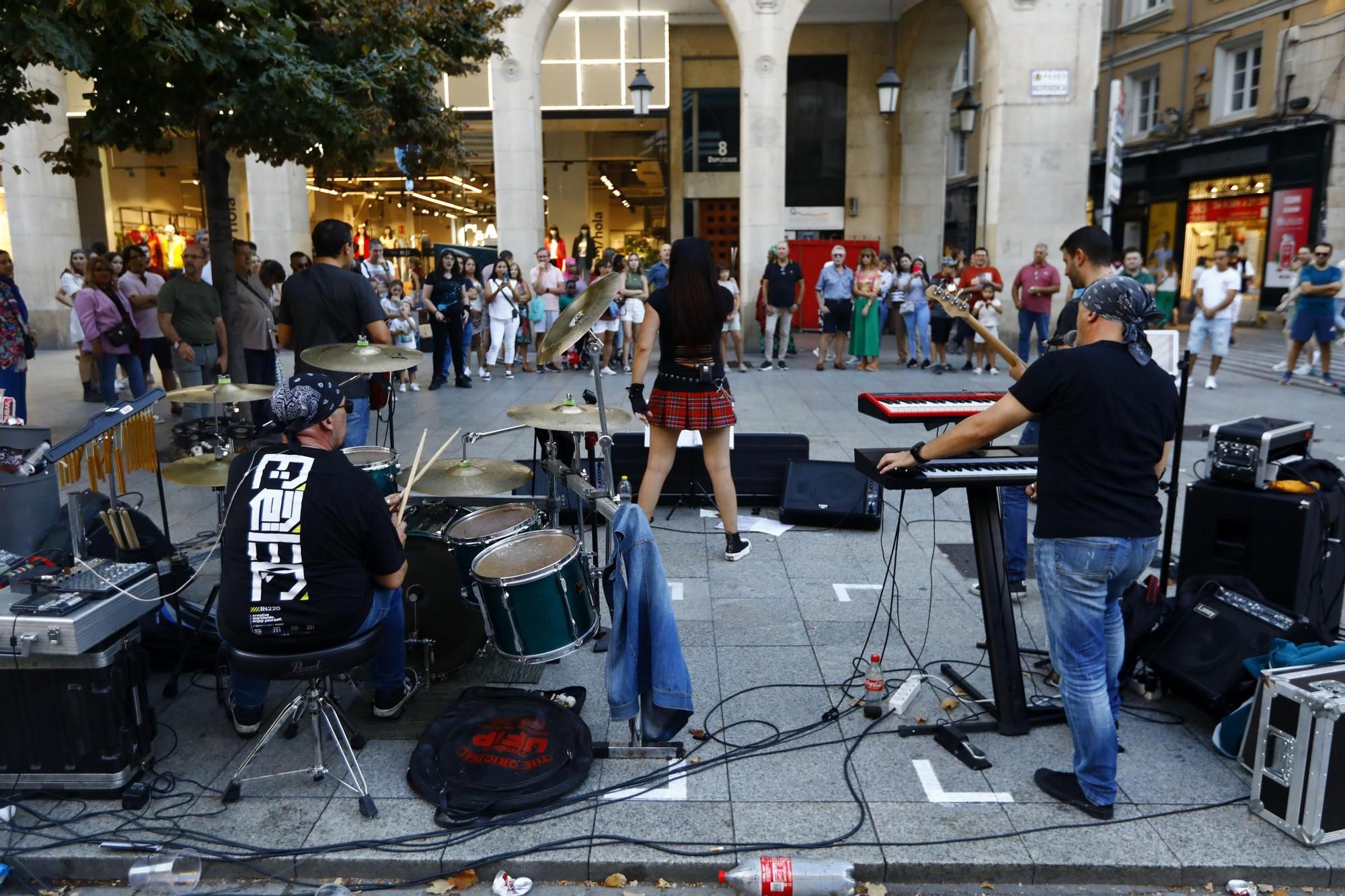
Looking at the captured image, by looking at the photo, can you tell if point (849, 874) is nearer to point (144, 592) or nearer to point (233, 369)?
point (144, 592)

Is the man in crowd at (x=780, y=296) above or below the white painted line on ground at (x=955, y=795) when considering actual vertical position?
above

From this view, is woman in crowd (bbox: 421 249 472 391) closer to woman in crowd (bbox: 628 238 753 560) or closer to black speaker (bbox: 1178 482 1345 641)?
woman in crowd (bbox: 628 238 753 560)

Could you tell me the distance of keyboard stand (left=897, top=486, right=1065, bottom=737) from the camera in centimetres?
424

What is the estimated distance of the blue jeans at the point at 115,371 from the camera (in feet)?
37.9

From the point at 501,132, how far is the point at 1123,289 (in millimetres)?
15850

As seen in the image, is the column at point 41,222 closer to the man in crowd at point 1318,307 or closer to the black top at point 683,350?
the black top at point 683,350

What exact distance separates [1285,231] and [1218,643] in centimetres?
2355

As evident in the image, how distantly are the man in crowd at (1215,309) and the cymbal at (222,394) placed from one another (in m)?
12.1

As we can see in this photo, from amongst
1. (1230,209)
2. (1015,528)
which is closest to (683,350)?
(1015,528)

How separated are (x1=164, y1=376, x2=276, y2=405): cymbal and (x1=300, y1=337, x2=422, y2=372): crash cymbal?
35cm

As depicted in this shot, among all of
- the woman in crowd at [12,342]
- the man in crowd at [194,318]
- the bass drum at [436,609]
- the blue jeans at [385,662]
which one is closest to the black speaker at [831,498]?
the bass drum at [436,609]

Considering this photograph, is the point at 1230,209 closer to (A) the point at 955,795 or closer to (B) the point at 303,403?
(A) the point at 955,795

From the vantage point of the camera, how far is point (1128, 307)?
3494mm

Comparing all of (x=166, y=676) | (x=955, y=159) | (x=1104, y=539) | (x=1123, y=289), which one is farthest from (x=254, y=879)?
(x=955, y=159)
